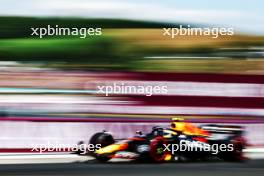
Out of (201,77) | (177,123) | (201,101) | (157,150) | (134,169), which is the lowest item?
(134,169)

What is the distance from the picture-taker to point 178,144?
3.04 metres

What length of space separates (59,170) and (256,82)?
1.17m

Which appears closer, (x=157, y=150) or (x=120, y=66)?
(x=120, y=66)

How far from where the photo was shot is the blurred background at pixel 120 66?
2902 mm

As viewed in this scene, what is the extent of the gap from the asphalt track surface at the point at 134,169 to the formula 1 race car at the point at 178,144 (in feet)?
0.12

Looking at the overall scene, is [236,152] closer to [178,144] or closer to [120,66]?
[178,144]

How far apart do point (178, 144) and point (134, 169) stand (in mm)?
271

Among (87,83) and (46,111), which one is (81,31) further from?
(46,111)

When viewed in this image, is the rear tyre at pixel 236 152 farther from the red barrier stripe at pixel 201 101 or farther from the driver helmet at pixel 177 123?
the driver helmet at pixel 177 123

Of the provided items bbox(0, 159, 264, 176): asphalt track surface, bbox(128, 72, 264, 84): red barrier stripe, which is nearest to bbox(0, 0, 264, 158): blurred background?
bbox(128, 72, 264, 84): red barrier stripe

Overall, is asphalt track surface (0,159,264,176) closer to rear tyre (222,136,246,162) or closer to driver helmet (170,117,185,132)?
rear tyre (222,136,246,162)

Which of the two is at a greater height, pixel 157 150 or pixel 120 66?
pixel 120 66

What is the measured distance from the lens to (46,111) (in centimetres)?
300

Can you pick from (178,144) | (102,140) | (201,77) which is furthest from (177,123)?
(102,140)
